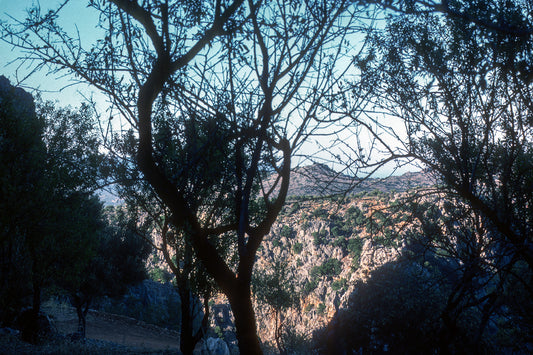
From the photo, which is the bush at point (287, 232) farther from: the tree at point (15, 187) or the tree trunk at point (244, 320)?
the tree trunk at point (244, 320)

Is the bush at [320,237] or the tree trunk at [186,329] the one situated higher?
the bush at [320,237]

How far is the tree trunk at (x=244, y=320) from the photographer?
522cm

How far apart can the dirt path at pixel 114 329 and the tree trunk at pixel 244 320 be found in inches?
943

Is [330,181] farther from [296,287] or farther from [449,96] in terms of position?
[296,287]

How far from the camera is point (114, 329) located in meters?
28.5

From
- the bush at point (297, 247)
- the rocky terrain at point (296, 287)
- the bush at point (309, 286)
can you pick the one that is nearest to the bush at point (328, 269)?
the rocky terrain at point (296, 287)

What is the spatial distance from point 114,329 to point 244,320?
29.6 m

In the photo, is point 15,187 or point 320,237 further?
point 320,237

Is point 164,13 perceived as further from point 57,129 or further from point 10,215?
point 57,129

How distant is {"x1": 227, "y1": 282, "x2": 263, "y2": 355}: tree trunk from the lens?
5219 mm

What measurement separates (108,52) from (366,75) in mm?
6277

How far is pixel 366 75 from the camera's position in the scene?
807 centimetres

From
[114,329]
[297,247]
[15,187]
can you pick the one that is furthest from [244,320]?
[297,247]

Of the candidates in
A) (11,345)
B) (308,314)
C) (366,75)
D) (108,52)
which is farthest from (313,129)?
(308,314)
